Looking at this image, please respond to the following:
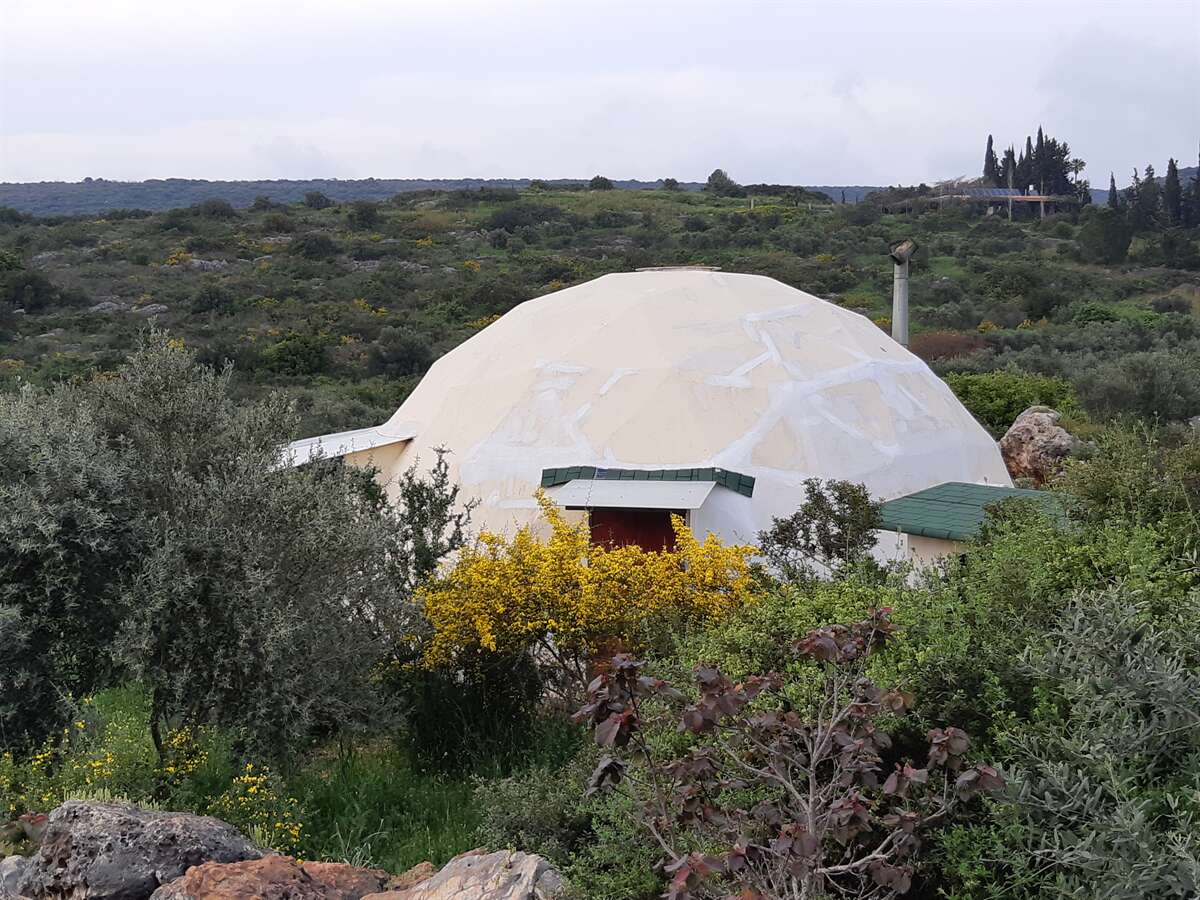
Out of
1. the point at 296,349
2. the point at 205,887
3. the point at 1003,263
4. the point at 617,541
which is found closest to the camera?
the point at 205,887

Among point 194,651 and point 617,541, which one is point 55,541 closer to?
point 194,651

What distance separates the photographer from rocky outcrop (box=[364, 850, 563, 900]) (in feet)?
13.8

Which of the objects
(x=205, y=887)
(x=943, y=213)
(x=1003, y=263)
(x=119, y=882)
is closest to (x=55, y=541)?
(x=119, y=882)

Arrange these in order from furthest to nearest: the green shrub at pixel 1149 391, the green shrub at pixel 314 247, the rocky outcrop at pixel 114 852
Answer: the green shrub at pixel 314 247, the green shrub at pixel 1149 391, the rocky outcrop at pixel 114 852

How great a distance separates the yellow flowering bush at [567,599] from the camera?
7.82m

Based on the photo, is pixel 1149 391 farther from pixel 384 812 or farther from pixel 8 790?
pixel 8 790

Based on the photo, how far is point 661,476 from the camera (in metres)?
11.2

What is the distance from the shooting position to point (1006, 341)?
31.3 m

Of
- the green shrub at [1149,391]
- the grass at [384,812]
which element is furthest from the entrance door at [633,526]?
the green shrub at [1149,391]

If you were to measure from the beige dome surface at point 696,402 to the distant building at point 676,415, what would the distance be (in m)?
0.02

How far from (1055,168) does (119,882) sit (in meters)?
88.1

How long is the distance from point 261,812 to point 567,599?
8.75 ft

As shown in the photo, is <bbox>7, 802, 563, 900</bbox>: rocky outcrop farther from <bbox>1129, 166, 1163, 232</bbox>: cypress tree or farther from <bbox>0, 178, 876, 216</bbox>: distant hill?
<bbox>0, 178, 876, 216</bbox>: distant hill

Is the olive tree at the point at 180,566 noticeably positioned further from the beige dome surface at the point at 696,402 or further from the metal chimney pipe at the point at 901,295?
the metal chimney pipe at the point at 901,295
